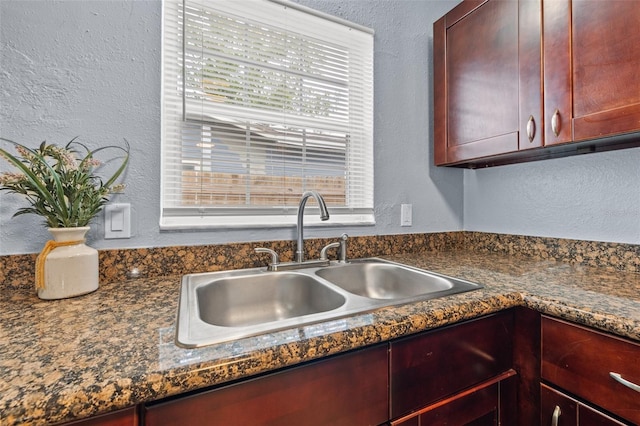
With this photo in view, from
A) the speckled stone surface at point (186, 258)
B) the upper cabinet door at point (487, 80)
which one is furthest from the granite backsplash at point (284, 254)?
the upper cabinet door at point (487, 80)

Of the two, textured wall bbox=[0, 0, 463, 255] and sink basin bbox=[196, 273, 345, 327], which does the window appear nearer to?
textured wall bbox=[0, 0, 463, 255]

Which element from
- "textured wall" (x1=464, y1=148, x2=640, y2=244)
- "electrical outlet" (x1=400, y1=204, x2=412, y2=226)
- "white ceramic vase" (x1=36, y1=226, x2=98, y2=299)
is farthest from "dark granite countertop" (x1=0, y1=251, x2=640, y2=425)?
"electrical outlet" (x1=400, y1=204, x2=412, y2=226)

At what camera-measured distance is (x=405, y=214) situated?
5.05 ft

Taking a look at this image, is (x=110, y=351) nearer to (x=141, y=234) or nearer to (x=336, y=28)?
(x=141, y=234)

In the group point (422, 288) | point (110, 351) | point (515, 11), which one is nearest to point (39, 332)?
point (110, 351)

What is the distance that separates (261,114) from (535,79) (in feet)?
3.46

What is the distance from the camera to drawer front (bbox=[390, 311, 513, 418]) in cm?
68

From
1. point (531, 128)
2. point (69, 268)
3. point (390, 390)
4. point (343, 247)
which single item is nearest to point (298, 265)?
point (343, 247)

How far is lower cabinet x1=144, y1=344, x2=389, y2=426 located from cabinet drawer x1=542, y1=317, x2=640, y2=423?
1.55 feet

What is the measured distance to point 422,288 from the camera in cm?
110

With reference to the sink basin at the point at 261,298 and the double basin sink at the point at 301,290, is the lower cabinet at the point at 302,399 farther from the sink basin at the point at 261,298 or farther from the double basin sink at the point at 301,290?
the sink basin at the point at 261,298

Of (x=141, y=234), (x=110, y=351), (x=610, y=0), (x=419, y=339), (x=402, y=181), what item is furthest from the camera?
(x=402, y=181)

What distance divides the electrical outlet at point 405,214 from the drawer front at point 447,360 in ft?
2.37

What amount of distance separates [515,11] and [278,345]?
1436 mm
